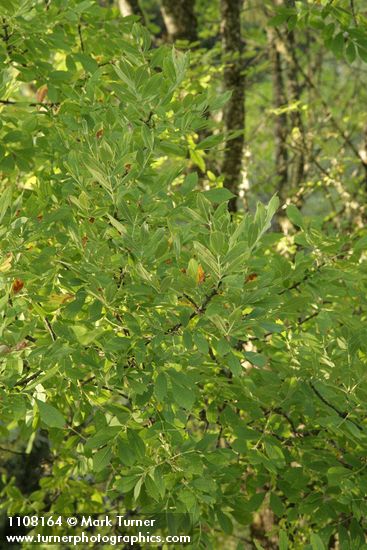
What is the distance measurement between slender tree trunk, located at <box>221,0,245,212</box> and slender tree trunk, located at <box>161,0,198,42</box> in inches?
15.4

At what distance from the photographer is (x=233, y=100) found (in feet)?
19.7

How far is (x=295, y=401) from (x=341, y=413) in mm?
184

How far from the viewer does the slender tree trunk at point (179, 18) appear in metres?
6.37

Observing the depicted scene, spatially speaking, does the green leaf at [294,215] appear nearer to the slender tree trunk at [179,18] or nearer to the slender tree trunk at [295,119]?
the slender tree trunk at [179,18]

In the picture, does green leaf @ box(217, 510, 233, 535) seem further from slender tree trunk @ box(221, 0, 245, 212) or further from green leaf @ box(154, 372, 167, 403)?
slender tree trunk @ box(221, 0, 245, 212)

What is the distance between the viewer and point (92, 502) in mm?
4391

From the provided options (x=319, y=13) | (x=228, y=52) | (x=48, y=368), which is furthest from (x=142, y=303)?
(x=228, y=52)

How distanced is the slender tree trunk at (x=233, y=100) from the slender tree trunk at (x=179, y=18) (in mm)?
392

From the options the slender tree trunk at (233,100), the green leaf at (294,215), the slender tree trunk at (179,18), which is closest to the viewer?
the green leaf at (294,215)

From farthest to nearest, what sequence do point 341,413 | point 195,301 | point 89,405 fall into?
point 89,405 → point 341,413 → point 195,301

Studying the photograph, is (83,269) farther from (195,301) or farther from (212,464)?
(212,464)

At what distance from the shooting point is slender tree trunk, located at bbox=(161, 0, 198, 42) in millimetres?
6367

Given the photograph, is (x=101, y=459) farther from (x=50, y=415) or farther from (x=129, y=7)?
(x=129, y=7)

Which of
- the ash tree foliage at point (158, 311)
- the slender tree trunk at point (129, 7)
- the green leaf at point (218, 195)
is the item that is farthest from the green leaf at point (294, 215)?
the slender tree trunk at point (129, 7)
